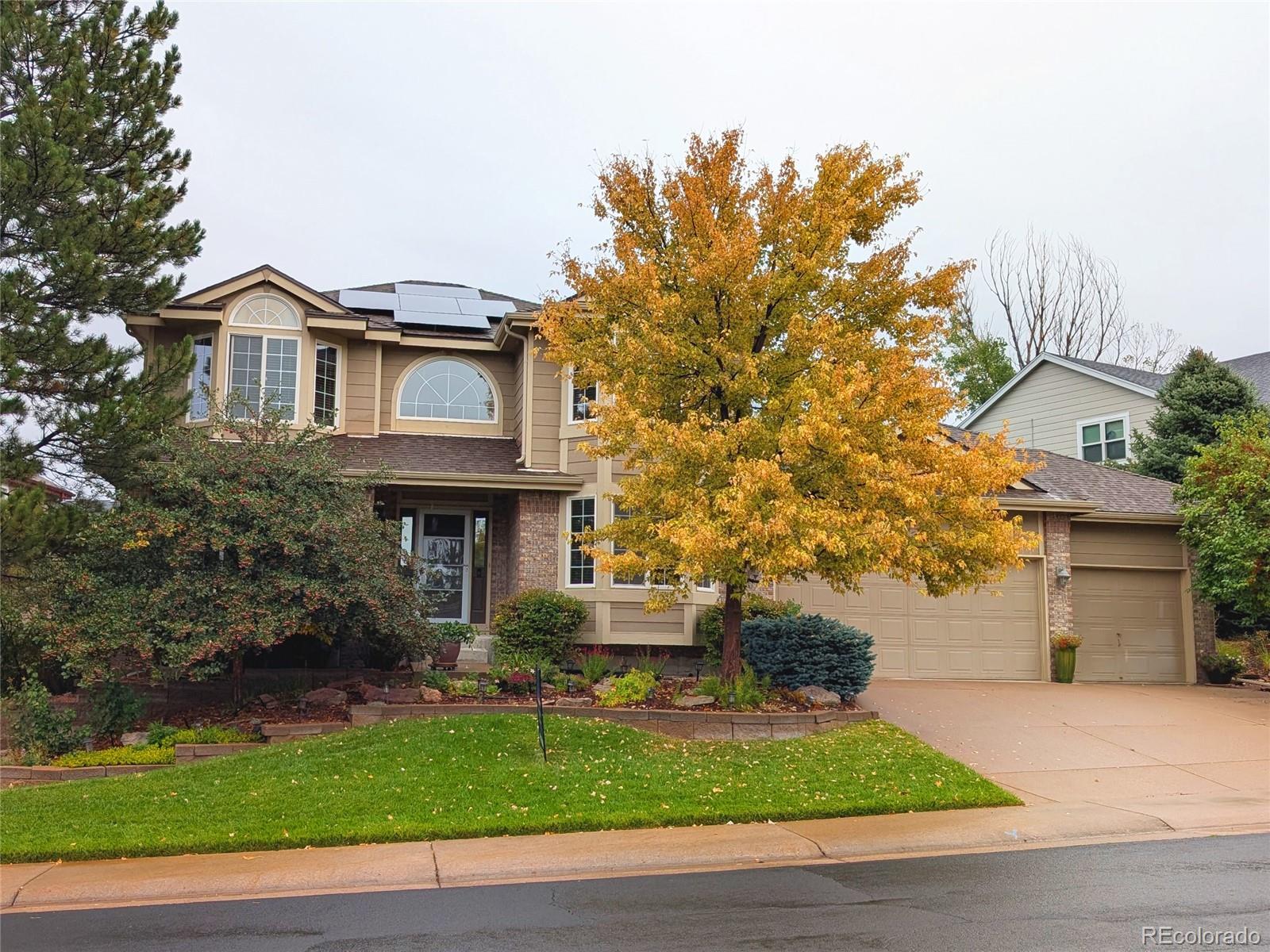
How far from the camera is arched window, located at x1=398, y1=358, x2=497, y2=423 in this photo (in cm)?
1900

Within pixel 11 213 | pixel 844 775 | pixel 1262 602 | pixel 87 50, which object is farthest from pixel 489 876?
pixel 1262 602

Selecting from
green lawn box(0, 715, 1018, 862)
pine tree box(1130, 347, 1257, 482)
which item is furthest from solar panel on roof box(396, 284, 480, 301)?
pine tree box(1130, 347, 1257, 482)

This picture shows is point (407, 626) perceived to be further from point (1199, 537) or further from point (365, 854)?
point (1199, 537)

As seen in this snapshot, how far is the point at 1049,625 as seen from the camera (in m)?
18.0

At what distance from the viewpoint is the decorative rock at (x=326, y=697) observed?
13.2 m

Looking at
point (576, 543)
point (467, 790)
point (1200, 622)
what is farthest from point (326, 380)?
point (1200, 622)

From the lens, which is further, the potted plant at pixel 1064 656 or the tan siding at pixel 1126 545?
the tan siding at pixel 1126 545

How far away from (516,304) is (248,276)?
554 centimetres

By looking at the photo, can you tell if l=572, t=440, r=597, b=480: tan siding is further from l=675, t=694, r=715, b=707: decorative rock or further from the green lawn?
the green lawn

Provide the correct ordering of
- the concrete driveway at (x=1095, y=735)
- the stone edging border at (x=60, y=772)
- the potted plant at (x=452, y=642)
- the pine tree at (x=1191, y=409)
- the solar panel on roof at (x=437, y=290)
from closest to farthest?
the concrete driveway at (x=1095, y=735), the stone edging border at (x=60, y=772), the potted plant at (x=452, y=642), the solar panel on roof at (x=437, y=290), the pine tree at (x=1191, y=409)

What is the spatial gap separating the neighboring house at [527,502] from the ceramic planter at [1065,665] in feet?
0.82

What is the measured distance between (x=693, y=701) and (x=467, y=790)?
13.1 ft

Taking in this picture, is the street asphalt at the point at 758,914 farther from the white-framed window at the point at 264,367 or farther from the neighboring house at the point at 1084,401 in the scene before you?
the neighboring house at the point at 1084,401

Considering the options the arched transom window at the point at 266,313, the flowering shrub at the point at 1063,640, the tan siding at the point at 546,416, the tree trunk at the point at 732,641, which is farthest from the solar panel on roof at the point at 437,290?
the flowering shrub at the point at 1063,640
